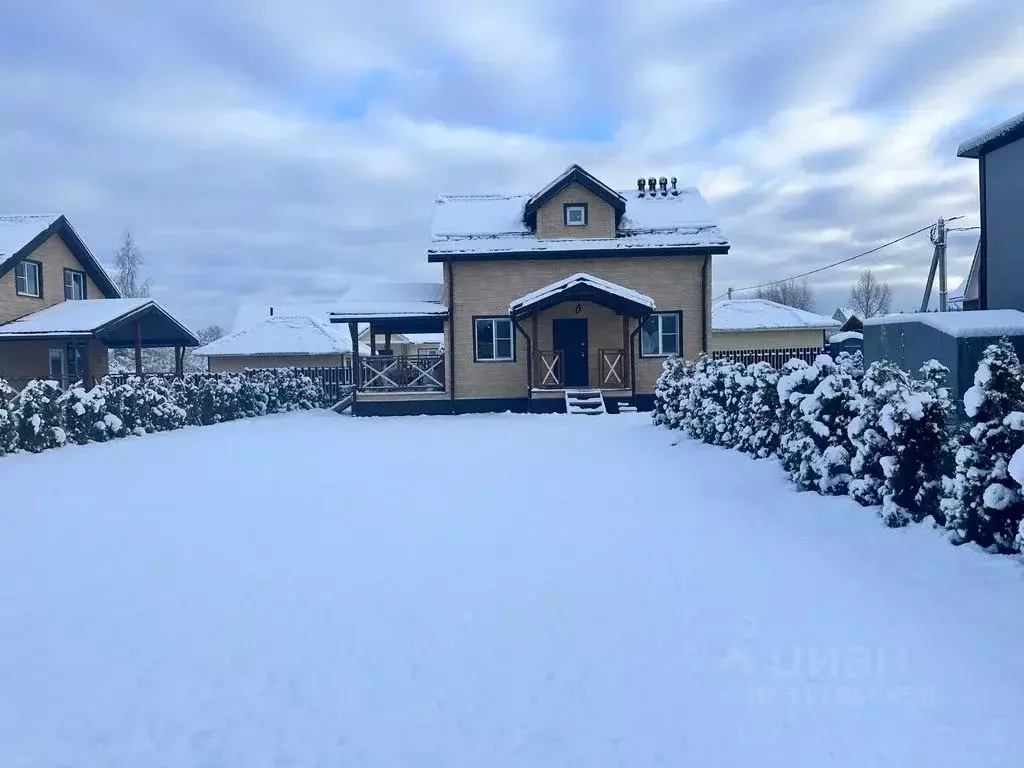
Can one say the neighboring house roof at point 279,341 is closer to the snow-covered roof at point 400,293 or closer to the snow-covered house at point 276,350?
the snow-covered house at point 276,350

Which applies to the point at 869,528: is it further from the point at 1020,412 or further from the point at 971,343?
the point at 971,343

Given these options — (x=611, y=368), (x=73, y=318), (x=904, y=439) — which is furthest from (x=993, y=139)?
(x=73, y=318)

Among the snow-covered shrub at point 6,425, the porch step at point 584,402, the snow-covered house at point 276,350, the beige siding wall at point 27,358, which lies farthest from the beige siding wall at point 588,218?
the snow-covered house at point 276,350

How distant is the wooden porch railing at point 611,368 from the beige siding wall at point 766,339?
21.4 meters

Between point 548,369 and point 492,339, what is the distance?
214 cm

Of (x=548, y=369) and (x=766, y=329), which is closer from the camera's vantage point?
(x=548, y=369)

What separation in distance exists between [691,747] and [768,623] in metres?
1.63

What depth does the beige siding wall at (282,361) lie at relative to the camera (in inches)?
1630

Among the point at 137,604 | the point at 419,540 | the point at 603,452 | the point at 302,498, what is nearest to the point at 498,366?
the point at 603,452

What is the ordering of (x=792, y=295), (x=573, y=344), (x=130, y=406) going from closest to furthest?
(x=130, y=406)
(x=573, y=344)
(x=792, y=295)

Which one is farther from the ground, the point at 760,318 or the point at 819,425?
the point at 760,318

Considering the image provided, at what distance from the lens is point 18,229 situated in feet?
85.9

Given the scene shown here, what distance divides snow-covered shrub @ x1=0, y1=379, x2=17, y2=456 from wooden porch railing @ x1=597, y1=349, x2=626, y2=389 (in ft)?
48.6

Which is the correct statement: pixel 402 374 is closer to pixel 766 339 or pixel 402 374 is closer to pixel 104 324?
pixel 104 324
